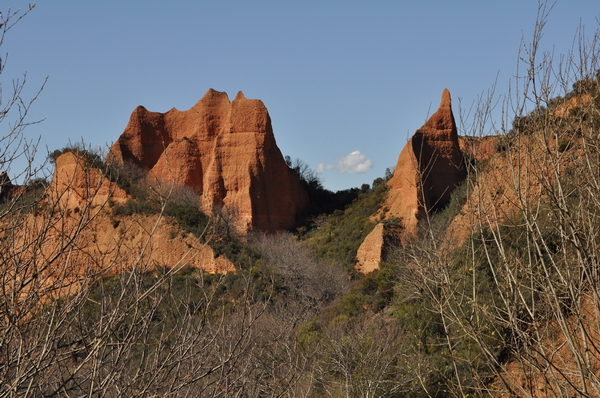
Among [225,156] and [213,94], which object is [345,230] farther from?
[213,94]

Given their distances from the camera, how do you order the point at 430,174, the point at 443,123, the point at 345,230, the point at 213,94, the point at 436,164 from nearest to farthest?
the point at 430,174
the point at 436,164
the point at 443,123
the point at 345,230
the point at 213,94

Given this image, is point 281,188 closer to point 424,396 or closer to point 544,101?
point 424,396

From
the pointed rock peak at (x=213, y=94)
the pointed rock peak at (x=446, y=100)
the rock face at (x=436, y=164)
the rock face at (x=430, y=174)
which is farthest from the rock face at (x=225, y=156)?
the pointed rock peak at (x=446, y=100)

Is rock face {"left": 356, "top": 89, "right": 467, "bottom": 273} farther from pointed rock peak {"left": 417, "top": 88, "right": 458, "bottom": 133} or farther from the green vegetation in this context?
the green vegetation

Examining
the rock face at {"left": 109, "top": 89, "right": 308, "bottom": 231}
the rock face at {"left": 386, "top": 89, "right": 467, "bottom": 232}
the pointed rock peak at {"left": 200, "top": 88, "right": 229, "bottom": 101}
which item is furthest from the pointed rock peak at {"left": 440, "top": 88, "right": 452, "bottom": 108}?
the pointed rock peak at {"left": 200, "top": 88, "right": 229, "bottom": 101}

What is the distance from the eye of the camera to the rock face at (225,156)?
33.0 meters

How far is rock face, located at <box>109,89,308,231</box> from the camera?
3300 cm

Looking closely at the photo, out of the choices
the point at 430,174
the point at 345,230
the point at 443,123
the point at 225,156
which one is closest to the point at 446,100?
the point at 443,123

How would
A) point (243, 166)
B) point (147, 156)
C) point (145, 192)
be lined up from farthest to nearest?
point (147, 156) < point (243, 166) < point (145, 192)

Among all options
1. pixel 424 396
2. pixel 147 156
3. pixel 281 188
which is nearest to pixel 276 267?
pixel 281 188

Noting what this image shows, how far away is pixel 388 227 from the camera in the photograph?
25.6m

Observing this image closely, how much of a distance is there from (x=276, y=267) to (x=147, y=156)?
16.3m

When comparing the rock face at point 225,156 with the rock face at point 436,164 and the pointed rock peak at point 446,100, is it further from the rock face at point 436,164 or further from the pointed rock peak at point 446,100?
the pointed rock peak at point 446,100

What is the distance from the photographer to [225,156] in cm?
3400
